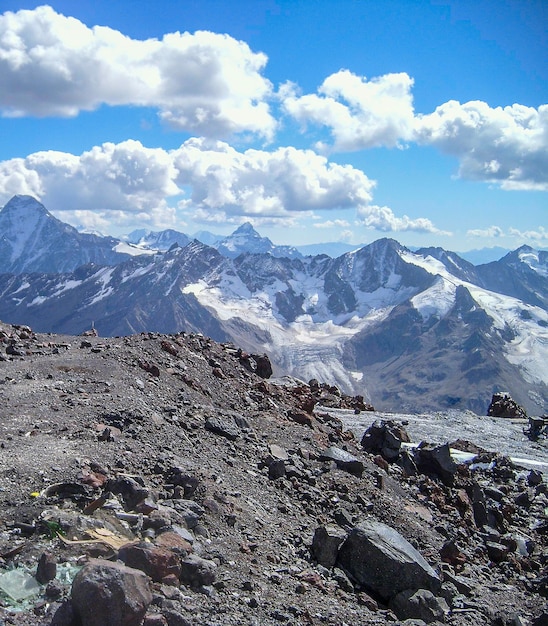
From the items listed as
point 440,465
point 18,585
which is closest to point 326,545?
point 18,585

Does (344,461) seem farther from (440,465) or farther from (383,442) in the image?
(440,465)

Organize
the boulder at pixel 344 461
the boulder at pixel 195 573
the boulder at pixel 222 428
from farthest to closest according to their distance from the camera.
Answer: the boulder at pixel 344 461
the boulder at pixel 222 428
the boulder at pixel 195 573

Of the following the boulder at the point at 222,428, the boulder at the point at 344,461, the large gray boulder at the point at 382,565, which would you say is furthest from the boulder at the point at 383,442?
the large gray boulder at the point at 382,565

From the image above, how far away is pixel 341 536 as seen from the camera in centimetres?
1549

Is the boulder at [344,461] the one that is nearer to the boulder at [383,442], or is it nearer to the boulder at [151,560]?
the boulder at [383,442]

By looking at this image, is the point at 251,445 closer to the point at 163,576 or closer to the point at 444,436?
the point at 163,576

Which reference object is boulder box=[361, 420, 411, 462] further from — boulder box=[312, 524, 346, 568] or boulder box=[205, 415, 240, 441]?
boulder box=[312, 524, 346, 568]

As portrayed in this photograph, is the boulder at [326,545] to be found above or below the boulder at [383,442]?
above

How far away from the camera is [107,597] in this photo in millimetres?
9281

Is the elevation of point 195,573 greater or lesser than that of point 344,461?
greater

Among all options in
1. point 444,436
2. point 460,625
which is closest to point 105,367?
point 460,625

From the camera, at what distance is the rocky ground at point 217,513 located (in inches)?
428

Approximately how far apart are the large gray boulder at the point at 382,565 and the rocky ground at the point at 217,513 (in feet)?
0.12

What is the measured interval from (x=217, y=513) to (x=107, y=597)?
5.62 m
